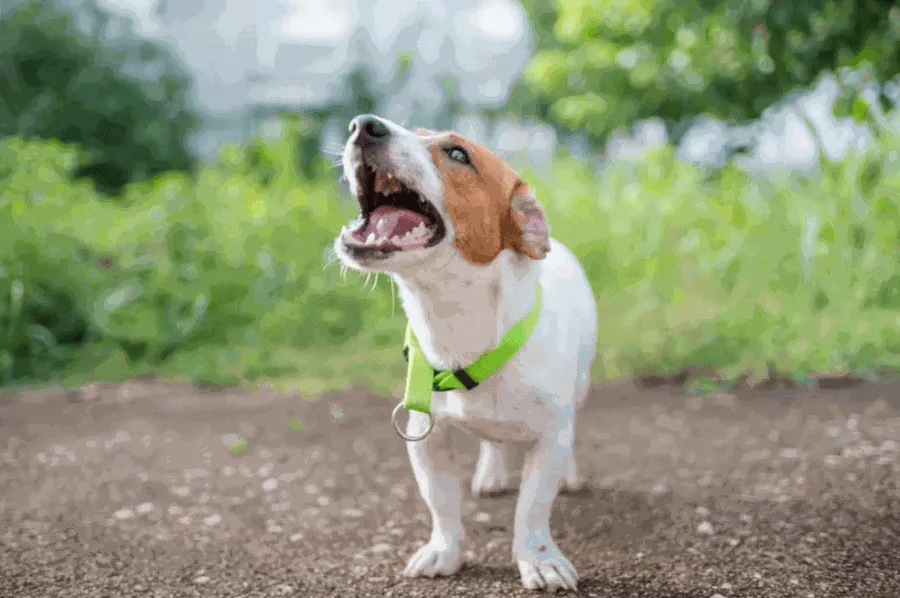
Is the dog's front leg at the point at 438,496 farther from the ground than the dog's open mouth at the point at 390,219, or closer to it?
closer to it

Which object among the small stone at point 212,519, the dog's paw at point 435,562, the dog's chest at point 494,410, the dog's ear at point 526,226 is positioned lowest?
the small stone at point 212,519

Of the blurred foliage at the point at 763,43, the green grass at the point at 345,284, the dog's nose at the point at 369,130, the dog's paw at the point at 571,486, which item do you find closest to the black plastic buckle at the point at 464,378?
the dog's nose at the point at 369,130

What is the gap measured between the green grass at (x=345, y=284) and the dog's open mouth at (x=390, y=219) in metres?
2.72

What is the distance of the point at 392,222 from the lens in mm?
1922

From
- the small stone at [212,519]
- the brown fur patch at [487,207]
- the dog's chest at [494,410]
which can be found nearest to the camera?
the brown fur patch at [487,207]

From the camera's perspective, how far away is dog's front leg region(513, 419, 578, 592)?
2172mm

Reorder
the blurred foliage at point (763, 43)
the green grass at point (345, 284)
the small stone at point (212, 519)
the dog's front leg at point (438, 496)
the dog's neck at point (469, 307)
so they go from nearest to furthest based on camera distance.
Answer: the dog's neck at point (469, 307)
the dog's front leg at point (438, 496)
the blurred foliage at point (763, 43)
the small stone at point (212, 519)
the green grass at point (345, 284)

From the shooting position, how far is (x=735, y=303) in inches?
202

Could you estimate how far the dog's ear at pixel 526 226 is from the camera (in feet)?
6.73

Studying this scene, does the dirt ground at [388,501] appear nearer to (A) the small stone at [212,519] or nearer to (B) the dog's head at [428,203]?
(A) the small stone at [212,519]

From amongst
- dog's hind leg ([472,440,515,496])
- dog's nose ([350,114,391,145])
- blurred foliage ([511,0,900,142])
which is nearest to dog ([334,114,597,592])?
dog's nose ([350,114,391,145])

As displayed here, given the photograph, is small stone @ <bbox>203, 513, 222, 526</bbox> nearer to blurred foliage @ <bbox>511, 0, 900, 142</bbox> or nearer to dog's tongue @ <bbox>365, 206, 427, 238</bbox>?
dog's tongue @ <bbox>365, 206, 427, 238</bbox>

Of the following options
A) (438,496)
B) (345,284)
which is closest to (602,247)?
(345,284)

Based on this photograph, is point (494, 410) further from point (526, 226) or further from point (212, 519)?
point (212, 519)
